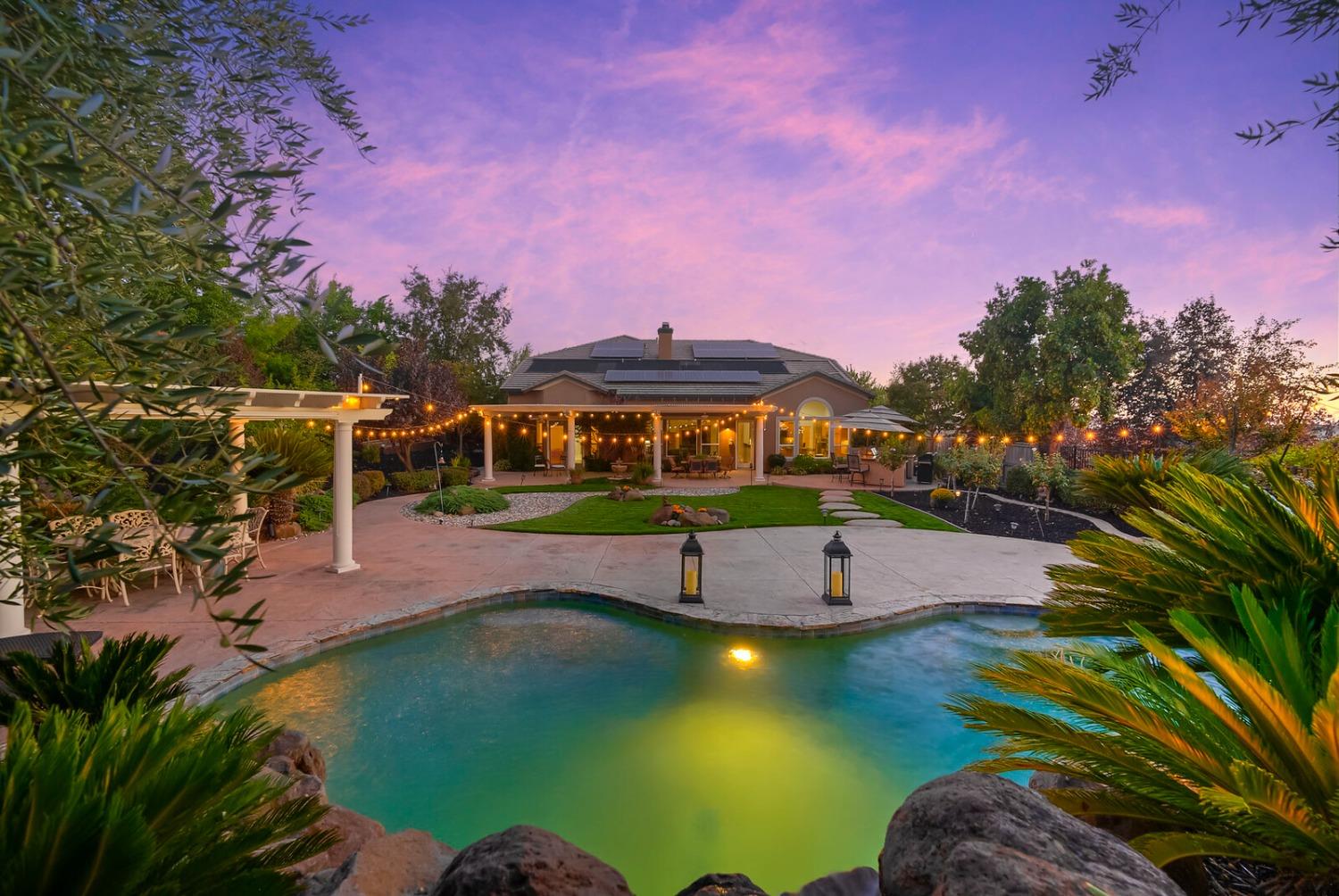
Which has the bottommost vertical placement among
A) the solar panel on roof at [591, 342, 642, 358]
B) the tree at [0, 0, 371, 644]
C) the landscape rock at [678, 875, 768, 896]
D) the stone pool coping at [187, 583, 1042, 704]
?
the stone pool coping at [187, 583, 1042, 704]

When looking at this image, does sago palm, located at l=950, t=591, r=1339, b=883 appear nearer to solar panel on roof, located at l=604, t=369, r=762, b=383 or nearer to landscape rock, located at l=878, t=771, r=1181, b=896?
landscape rock, located at l=878, t=771, r=1181, b=896

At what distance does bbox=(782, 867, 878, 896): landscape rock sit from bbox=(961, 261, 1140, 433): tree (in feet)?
87.9

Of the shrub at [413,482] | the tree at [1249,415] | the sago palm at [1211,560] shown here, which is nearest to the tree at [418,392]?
the shrub at [413,482]

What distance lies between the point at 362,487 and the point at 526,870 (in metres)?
18.2

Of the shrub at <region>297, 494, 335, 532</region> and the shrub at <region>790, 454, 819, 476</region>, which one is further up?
the shrub at <region>790, 454, 819, 476</region>

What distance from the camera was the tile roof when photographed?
26453 millimetres

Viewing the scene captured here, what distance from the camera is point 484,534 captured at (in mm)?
12727

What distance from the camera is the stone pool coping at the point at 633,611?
6.37 m

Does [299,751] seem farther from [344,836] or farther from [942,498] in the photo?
[942,498]

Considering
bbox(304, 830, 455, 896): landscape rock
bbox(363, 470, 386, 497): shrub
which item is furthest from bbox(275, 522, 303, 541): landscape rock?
bbox(304, 830, 455, 896): landscape rock

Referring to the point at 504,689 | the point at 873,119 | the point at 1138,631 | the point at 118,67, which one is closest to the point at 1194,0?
the point at 1138,631

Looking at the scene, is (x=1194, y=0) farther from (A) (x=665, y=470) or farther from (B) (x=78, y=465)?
(A) (x=665, y=470)

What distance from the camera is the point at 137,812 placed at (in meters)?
1.07

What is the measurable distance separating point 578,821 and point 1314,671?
439 cm
